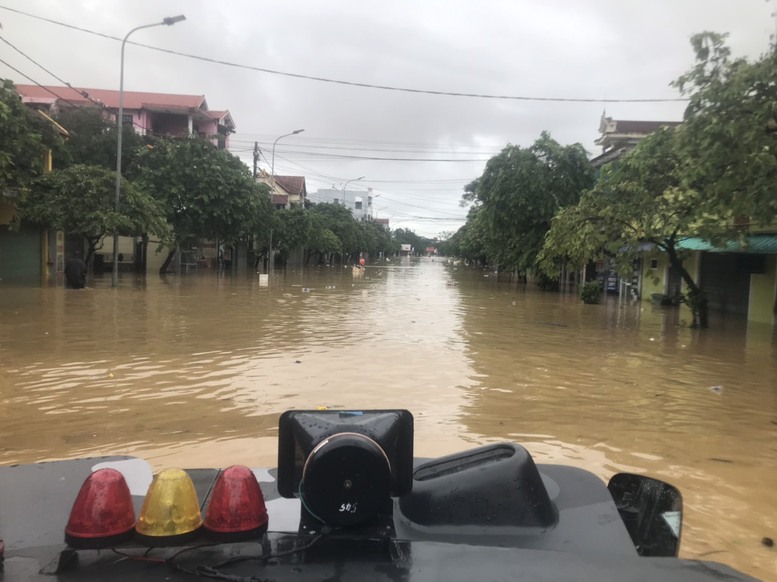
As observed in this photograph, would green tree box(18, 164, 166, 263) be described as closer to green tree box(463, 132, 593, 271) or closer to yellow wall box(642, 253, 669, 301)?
green tree box(463, 132, 593, 271)

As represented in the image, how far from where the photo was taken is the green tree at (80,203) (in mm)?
21531

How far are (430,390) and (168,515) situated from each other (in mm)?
6208

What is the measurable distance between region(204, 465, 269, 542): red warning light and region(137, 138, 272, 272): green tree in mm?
30344

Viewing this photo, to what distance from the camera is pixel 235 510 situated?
199cm

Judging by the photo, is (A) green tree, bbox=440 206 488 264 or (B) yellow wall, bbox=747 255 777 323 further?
(A) green tree, bbox=440 206 488 264

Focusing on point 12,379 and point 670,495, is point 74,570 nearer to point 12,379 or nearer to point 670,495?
point 670,495

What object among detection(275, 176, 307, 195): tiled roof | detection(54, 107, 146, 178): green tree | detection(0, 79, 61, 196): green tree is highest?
detection(275, 176, 307, 195): tiled roof

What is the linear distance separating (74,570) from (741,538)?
12.5 feet

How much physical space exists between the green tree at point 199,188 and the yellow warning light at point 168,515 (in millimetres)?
30337

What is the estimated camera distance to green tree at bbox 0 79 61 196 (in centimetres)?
1399

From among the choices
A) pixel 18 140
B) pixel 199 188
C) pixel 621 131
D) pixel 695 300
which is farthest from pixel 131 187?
pixel 621 131

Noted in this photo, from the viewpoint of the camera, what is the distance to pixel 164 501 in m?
1.95

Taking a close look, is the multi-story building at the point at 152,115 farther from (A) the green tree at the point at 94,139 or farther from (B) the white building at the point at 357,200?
(B) the white building at the point at 357,200

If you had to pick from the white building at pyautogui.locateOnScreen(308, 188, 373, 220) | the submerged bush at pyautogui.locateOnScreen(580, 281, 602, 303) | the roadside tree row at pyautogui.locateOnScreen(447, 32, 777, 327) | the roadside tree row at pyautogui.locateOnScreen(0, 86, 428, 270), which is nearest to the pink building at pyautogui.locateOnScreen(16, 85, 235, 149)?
the roadside tree row at pyautogui.locateOnScreen(0, 86, 428, 270)
